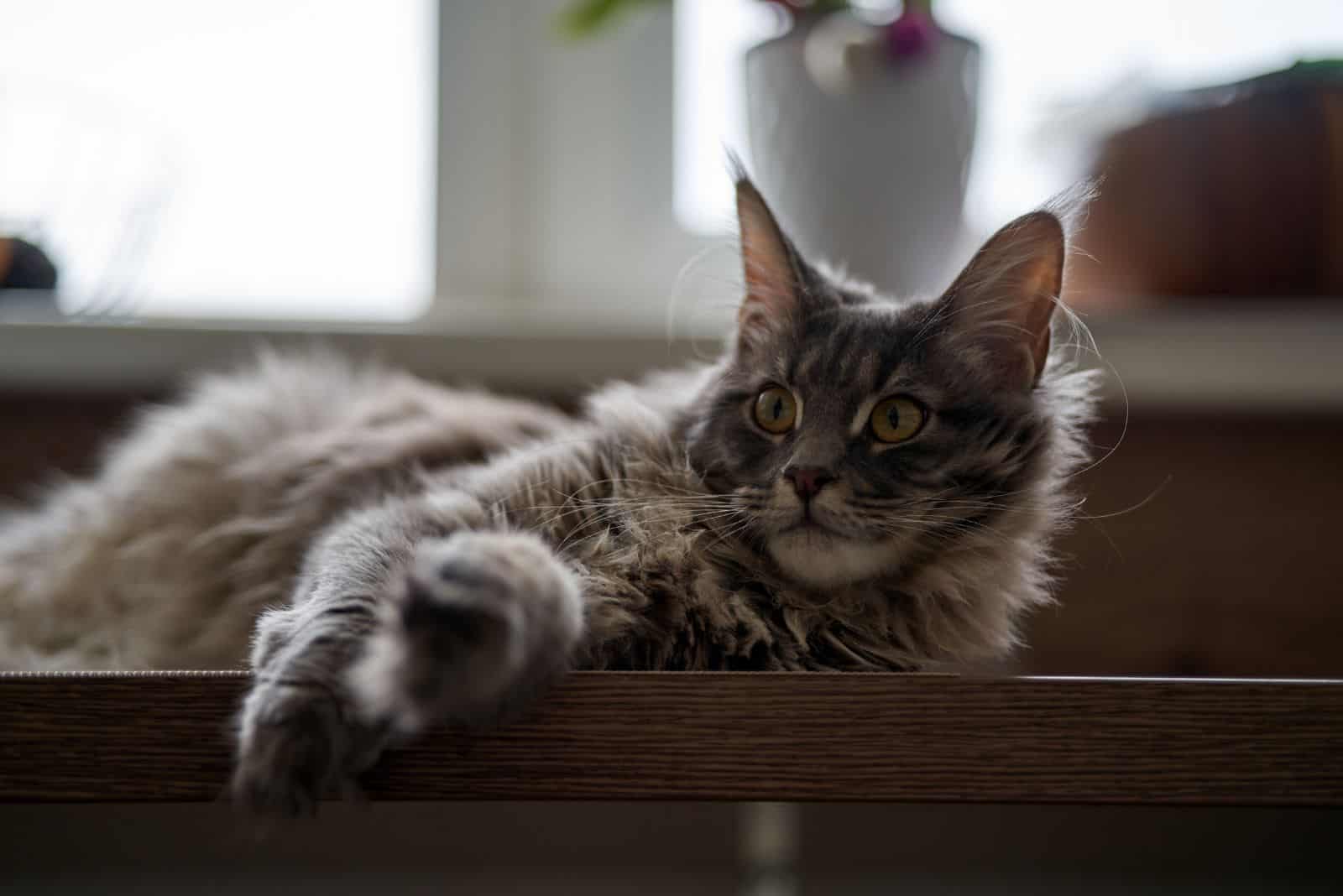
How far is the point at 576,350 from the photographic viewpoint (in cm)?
174

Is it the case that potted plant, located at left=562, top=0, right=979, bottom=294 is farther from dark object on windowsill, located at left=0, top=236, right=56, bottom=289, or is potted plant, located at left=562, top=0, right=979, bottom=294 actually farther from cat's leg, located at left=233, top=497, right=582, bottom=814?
dark object on windowsill, located at left=0, top=236, right=56, bottom=289

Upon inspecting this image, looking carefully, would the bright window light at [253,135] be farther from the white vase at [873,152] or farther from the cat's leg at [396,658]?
the cat's leg at [396,658]

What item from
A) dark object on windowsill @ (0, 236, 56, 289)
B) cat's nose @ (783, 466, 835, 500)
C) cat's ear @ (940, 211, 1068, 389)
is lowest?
cat's nose @ (783, 466, 835, 500)

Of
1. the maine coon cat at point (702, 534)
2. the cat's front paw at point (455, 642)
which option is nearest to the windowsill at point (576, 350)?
the maine coon cat at point (702, 534)

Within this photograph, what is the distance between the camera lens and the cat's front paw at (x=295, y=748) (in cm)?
68

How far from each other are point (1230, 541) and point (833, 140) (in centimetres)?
99

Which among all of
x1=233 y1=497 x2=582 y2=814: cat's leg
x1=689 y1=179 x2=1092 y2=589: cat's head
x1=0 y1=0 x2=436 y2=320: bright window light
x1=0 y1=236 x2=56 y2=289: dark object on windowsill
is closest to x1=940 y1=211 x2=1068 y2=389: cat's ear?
x1=689 y1=179 x2=1092 y2=589: cat's head

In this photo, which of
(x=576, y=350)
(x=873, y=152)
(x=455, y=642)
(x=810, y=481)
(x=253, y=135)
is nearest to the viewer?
(x=455, y=642)

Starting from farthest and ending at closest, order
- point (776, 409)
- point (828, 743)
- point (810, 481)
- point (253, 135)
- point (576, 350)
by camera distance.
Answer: point (253, 135)
point (576, 350)
point (776, 409)
point (810, 481)
point (828, 743)

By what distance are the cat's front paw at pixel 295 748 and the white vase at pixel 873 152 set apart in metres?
1.05

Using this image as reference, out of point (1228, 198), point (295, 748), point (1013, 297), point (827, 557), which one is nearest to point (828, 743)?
point (827, 557)

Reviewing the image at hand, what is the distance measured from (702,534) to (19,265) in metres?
1.47

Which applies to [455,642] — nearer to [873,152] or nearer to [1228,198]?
[873,152]

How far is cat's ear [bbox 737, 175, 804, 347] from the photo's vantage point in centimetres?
112
